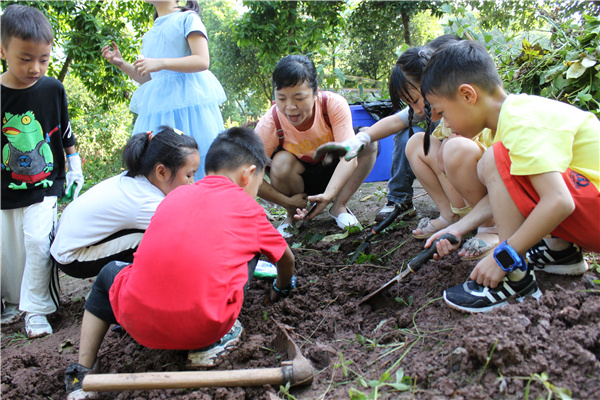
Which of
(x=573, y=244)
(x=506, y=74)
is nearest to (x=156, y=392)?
(x=573, y=244)

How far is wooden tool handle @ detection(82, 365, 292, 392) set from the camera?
4.77ft

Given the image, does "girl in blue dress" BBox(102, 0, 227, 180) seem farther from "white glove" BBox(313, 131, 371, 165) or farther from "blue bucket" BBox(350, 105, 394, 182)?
"blue bucket" BBox(350, 105, 394, 182)

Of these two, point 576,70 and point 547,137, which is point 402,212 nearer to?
point 576,70

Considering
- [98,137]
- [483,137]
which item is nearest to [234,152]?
[483,137]

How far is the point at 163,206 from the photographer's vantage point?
171cm

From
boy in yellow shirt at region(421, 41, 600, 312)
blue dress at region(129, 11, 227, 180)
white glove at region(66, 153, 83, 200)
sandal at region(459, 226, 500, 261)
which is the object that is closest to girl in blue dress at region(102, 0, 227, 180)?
blue dress at region(129, 11, 227, 180)

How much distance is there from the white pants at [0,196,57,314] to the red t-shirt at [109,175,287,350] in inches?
40.0

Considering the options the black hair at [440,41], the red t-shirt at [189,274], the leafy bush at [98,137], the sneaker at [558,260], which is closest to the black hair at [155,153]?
the red t-shirt at [189,274]

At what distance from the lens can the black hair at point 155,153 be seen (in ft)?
7.45

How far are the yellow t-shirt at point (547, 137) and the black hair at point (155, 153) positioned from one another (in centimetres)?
156

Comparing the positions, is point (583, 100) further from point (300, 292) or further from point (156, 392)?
point (156, 392)

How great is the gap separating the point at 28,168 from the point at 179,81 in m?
1.13

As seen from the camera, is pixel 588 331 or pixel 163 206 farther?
pixel 163 206

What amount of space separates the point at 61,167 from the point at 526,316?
8.74ft
